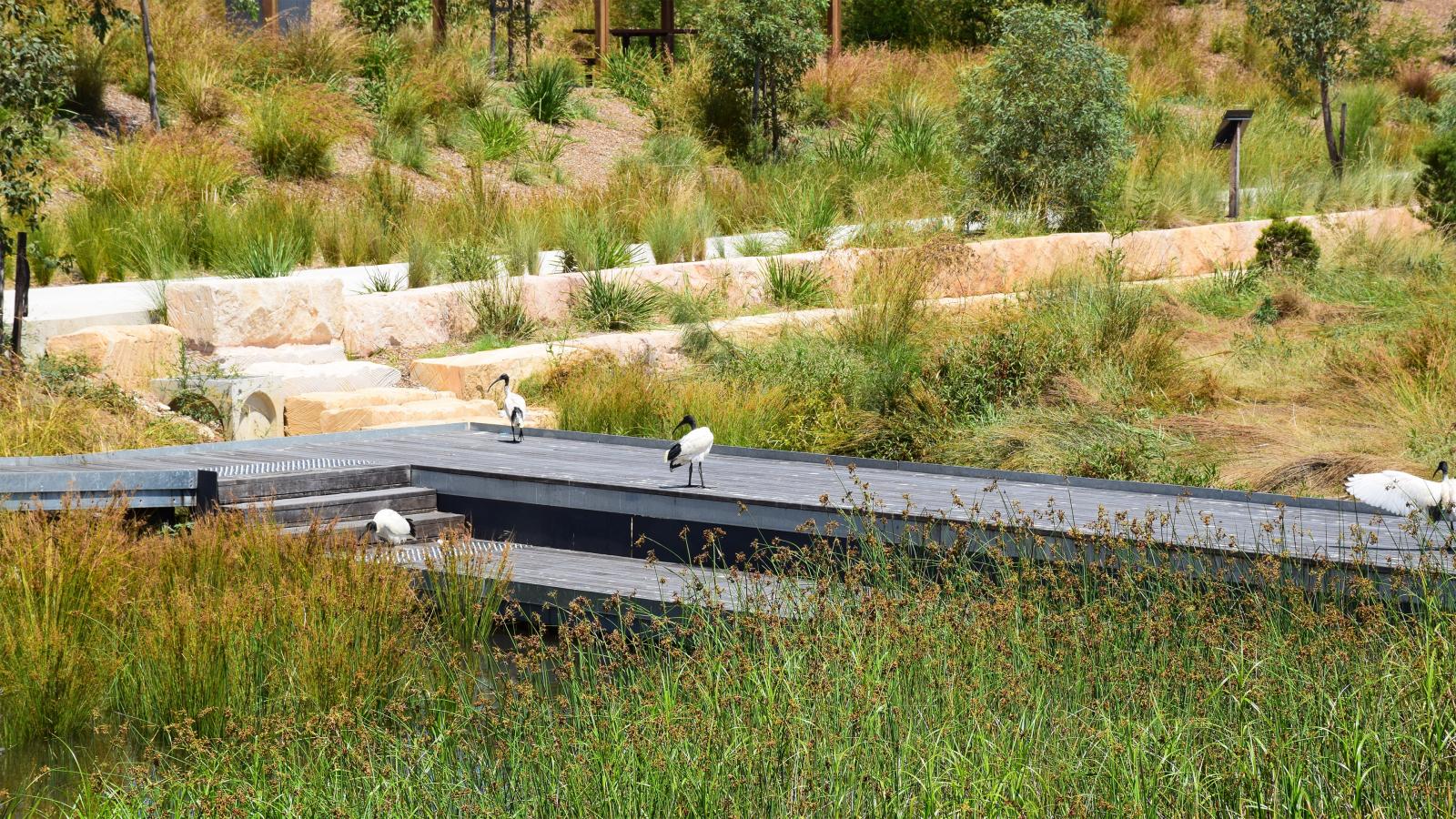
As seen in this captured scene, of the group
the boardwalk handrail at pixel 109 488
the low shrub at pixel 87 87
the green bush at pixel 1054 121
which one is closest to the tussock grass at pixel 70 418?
the boardwalk handrail at pixel 109 488

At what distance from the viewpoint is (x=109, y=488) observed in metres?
5.49

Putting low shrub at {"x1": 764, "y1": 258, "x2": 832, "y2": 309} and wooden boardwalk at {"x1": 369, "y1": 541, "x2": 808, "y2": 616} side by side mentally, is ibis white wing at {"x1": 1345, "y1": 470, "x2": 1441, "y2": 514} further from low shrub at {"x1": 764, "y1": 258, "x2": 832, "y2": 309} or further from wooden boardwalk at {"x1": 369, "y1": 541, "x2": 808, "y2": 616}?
low shrub at {"x1": 764, "y1": 258, "x2": 832, "y2": 309}

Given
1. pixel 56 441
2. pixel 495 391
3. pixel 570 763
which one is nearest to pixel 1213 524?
pixel 570 763

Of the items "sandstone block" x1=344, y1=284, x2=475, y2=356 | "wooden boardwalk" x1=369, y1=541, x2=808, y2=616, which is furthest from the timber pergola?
"wooden boardwalk" x1=369, y1=541, x2=808, y2=616

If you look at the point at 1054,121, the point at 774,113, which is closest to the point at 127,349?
the point at 1054,121

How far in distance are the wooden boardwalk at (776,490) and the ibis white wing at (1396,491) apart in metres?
0.10

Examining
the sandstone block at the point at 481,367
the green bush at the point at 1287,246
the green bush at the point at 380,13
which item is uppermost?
the green bush at the point at 380,13

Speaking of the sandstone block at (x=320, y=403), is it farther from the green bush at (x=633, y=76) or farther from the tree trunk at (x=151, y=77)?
the green bush at (x=633, y=76)

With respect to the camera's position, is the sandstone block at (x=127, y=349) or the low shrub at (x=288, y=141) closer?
the sandstone block at (x=127, y=349)

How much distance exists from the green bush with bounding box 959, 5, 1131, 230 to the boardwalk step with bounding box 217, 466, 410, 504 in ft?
25.4

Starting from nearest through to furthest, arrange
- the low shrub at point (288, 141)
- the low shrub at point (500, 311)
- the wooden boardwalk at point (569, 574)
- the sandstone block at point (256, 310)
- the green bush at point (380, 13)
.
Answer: the wooden boardwalk at point (569, 574) → the sandstone block at point (256, 310) → the low shrub at point (500, 311) → the low shrub at point (288, 141) → the green bush at point (380, 13)

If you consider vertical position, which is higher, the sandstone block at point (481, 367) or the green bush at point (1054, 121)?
the green bush at point (1054, 121)

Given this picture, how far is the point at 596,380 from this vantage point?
829 centimetres

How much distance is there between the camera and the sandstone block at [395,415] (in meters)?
8.15
